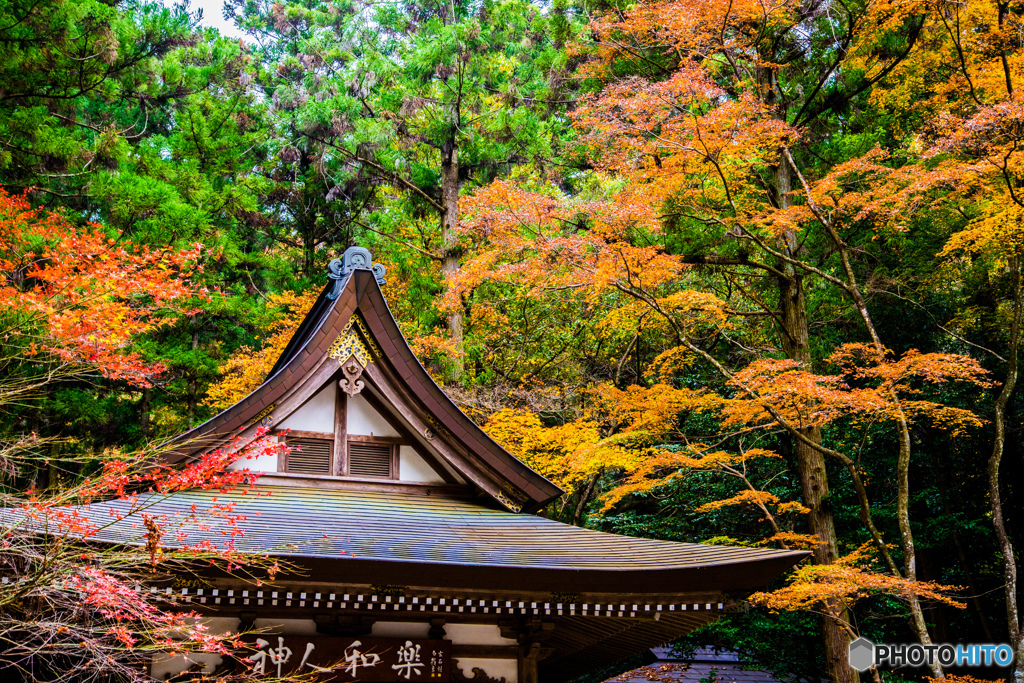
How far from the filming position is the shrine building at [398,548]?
19.6 ft

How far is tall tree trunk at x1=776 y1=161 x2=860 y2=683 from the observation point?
36.0 feet

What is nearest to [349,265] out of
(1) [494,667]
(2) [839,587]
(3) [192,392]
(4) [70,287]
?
(1) [494,667]

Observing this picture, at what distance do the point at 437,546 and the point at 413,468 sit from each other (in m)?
1.81

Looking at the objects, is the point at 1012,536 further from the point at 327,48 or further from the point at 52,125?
the point at 327,48

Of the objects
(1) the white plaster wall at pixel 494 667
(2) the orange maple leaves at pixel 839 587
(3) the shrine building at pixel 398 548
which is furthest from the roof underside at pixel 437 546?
(2) the orange maple leaves at pixel 839 587

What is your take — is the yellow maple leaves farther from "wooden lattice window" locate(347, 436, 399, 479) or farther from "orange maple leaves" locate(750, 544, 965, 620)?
"orange maple leaves" locate(750, 544, 965, 620)

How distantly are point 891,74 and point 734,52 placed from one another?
9.45ft

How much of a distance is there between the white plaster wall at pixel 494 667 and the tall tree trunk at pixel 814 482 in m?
4.68

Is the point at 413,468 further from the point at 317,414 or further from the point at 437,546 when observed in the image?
the point at 437,546

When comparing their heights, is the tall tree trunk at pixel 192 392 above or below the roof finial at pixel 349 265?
below

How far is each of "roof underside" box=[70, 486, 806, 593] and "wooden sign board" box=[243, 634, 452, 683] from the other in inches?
34.7

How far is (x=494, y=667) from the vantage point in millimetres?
7082

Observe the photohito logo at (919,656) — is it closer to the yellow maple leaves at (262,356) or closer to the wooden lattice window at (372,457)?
the wooden lattice window at (372,457)

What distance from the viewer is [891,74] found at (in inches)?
568
